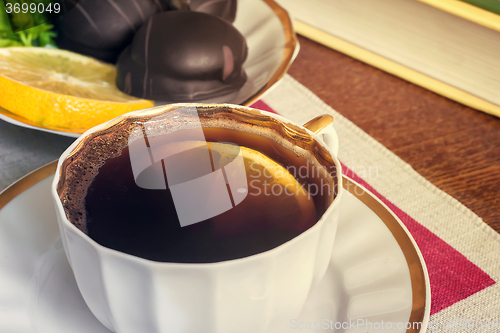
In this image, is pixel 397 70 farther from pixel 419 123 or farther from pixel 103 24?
pixel 103 24

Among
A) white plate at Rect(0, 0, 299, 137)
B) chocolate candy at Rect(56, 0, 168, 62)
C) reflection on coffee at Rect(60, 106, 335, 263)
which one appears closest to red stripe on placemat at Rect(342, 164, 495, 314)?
reflection on coffee at Rect(60, 106, 335, 263)

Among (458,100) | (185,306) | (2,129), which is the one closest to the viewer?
(185,306)

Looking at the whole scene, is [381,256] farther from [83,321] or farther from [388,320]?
[83,321]

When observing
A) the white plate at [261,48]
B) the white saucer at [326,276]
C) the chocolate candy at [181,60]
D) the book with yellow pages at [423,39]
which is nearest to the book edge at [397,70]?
the book with yellow pages at [423,39]

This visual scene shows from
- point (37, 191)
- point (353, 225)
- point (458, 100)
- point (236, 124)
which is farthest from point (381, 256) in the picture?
point (458, 100)

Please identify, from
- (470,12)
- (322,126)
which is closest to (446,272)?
(322,126)
